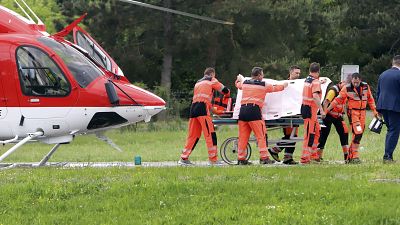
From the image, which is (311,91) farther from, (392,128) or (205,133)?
(205,133)

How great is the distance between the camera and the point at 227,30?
146ft

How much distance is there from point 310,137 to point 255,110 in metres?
1.26

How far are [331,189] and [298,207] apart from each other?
3.34 feet

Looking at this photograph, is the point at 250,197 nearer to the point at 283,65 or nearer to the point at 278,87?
the point at 278,87

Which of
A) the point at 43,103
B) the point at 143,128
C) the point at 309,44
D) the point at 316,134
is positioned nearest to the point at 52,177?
the point at 43,103

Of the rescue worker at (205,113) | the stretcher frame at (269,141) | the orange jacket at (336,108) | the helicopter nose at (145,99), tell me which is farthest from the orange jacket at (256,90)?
the helicopter nose at (145,99)

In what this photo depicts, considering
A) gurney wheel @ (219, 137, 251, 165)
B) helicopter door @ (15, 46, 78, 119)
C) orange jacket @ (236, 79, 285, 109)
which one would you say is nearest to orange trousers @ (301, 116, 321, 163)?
orange jacket @ (236, 79, 285, 109)

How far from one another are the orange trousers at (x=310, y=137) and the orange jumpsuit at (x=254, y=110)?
2.64 feet

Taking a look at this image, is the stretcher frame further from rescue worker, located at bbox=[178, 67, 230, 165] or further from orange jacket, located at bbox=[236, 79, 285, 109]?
orange jacket, located at bbox=[236, 79, 285, 109]

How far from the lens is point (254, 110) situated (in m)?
15.3

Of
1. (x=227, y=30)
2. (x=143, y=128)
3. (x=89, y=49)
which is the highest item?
(x=227, y=30)

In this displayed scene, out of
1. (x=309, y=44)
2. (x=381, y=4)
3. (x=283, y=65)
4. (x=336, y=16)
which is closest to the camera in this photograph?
(x=283, y=65)

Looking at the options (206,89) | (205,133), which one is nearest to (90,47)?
(206,89)

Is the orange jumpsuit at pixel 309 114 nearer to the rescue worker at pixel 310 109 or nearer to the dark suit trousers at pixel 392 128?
the rescue worker at pixel 310 109
